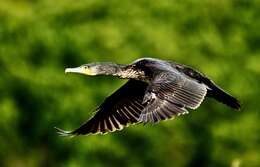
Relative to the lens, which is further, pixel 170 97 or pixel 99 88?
pixel 99 88

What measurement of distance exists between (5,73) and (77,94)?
1718 mm

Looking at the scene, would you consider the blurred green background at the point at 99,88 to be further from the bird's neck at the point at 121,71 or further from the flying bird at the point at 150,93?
the bird's neck at the point at 121,71

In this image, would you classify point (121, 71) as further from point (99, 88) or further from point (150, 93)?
point (99, 88)

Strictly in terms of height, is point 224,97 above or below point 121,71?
below

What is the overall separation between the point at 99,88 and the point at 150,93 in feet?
58.4

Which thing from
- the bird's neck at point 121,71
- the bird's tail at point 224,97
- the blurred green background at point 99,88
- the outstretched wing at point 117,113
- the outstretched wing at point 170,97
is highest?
the outstretched wing at point 170,97

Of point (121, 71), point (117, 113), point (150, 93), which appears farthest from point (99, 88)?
point (150, 93)

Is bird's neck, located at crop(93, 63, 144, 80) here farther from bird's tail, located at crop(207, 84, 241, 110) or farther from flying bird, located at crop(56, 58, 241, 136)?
bird's tail, located at crop(207, 84, 241, 110)

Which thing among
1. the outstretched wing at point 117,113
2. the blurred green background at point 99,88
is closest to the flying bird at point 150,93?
the outstretched wing at point 117,113

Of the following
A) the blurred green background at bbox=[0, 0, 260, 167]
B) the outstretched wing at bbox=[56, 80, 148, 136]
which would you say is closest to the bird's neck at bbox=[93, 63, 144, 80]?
the outstretched wing at bbox=[56, 80, 148, 136]

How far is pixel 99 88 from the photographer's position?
29.5 meters

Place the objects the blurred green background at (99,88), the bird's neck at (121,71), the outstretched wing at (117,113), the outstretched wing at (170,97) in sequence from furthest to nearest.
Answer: the blurred green background at (99,88), the outstretched wing at (117,113), the bird's neck at (121,71), the outstretched wing at (170,97)

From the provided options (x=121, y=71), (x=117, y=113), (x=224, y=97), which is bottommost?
(x=117, y=113)

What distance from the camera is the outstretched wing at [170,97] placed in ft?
37.5
